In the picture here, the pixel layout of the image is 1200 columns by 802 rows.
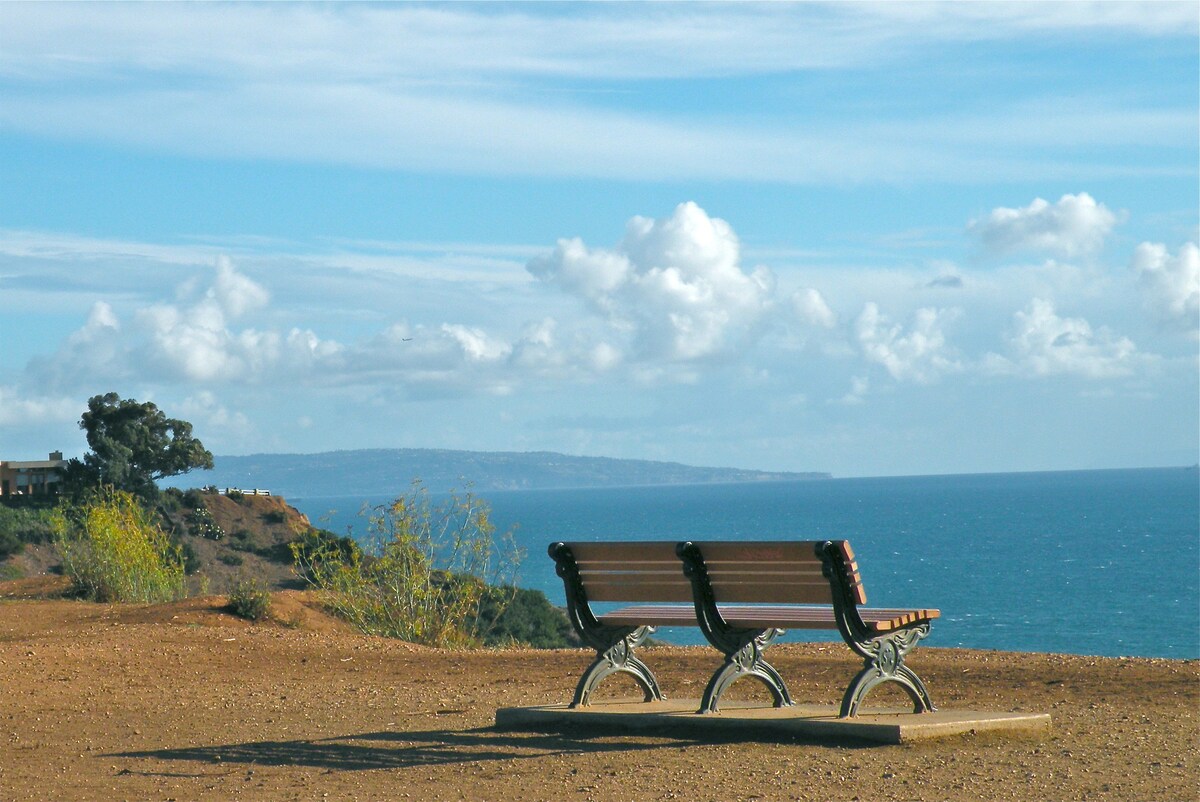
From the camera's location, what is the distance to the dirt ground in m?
6.10

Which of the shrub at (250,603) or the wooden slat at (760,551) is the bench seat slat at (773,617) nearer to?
the wooden slat at (760,551)

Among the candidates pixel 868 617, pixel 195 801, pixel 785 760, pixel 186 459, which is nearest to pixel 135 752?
pixel 195 801

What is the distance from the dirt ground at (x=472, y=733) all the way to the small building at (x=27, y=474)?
44.1 metres

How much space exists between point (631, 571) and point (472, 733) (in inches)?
46.1

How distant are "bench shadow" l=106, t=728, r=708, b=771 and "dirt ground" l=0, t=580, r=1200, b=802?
2 cm

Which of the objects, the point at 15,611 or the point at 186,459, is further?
the point at 186,459

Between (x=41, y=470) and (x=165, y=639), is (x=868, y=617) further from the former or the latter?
(x=41, y=470)

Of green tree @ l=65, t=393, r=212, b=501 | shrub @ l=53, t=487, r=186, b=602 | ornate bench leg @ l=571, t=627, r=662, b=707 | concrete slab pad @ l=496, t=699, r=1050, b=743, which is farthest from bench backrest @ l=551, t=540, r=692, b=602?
green tree @ l=65, t=393, r=212, b=501

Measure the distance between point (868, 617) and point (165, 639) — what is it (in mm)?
7207

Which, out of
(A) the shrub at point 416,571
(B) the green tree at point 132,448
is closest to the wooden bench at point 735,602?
(A) the shrub at point 416,571

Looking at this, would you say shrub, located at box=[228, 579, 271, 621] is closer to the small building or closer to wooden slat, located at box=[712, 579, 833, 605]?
wooden slat, located at box=[712, 579, 833, 605]

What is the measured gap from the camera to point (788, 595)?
7148 millimetres

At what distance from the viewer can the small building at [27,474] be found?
53875mm

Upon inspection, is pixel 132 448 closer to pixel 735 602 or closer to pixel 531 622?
pixel 531 622
